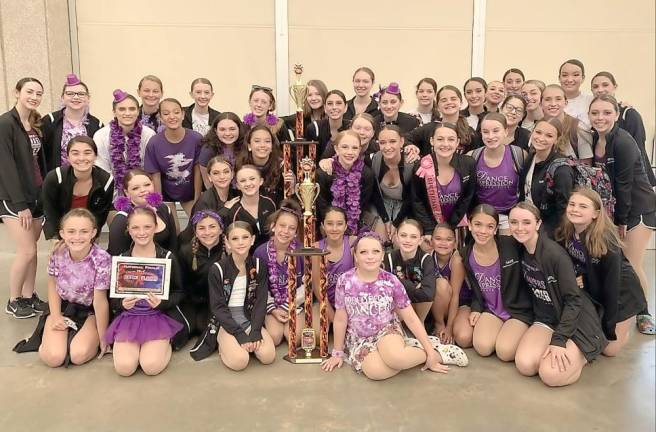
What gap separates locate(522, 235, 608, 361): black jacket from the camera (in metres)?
3.42

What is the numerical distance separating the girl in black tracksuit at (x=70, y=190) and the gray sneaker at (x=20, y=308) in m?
0.79

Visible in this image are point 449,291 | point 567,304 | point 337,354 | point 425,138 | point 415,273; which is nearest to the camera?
point 567,304

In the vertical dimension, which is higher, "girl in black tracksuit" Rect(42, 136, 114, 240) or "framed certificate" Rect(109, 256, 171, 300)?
"girl in black tracksuit" Rect(42, 136, 114, 240)

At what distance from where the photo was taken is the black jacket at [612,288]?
3488mm

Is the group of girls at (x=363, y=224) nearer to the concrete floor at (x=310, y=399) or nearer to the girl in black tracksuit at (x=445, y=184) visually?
the girl in black tracksuit at (x=445, y=184)

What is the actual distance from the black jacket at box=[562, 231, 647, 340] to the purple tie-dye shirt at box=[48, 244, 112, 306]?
115 inches

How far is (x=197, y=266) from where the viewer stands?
12.8 feet

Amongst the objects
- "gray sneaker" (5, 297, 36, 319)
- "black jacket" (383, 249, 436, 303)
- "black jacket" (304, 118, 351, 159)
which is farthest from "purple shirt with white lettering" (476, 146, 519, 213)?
"gray sneaker" (5, 297, 36, 319)

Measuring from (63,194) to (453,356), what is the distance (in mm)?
2838

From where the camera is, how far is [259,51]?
696cm

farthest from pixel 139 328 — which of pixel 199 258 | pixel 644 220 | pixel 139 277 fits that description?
pixel 644 220

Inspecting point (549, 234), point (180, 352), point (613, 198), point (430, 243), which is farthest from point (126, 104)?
point (613, 198)

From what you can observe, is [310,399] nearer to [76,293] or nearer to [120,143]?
[76,293]

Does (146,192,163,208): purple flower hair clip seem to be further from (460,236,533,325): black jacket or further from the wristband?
(460,236,533,325): black jacket
